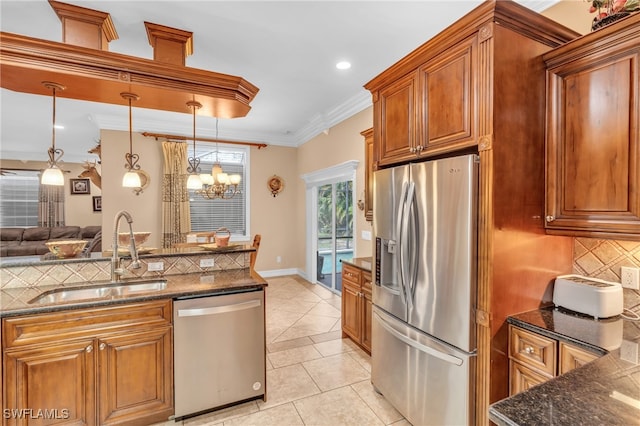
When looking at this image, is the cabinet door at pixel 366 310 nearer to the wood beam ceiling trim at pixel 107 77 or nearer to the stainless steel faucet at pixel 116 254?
the stainless steel faucet at pixel 116 254

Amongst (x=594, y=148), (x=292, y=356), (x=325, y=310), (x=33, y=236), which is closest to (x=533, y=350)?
(x=594, y=148)

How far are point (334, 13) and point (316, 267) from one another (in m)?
4.58

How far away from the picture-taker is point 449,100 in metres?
1.86

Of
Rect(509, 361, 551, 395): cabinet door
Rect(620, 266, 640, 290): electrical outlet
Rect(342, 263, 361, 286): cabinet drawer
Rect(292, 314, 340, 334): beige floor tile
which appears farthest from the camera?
Rect(292, 314, 340, 334): beige floor tile

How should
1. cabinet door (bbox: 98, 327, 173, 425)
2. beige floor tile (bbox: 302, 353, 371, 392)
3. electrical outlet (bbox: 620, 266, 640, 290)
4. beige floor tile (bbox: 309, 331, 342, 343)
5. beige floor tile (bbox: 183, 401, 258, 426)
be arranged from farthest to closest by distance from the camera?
1. beige floor tile (bbox: 309, 331, 342, 343)
2. beige floor tile (bbox: 302, 353, 371, 392)
3. beige floor tile (bbox: 183, 401, 258, 426)
4. cabinet door (bbox: 98, 327, 173, 425)
5. electrical outlet (bbox: 620, 266, 640, 290)

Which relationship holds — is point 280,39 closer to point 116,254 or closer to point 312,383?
point 116,254

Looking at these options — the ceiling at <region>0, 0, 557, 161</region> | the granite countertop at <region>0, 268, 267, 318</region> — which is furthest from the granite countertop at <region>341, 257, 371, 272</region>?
the ceiling at <region>0, 0, 557, 161</region>

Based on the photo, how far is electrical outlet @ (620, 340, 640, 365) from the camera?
49.0 inches

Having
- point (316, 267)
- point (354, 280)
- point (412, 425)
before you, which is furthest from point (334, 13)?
point (316, 267)

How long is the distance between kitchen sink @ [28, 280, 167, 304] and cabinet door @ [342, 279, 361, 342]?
1.86 meters

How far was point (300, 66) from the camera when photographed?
11.2 ft

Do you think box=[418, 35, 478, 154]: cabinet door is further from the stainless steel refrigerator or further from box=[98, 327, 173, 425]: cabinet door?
box=[98, 327, 173, 425]: cabinet door

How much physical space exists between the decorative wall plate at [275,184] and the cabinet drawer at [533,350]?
17.9ft

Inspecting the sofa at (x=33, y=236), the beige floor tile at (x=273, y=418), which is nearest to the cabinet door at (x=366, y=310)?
the beige floor tile at (x=273, y=418)
